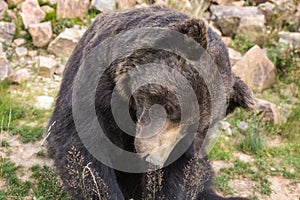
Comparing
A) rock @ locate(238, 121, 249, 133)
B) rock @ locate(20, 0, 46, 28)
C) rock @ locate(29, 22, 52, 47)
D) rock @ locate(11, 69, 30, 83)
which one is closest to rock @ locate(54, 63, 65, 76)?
rock @ locate(11, 69, 30, 83)

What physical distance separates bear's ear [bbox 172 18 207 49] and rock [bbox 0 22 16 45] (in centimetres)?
481

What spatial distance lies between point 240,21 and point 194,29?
5.53 metres

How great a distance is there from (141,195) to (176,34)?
1634mm

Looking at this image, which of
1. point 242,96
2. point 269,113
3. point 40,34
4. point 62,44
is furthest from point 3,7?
point 242,96

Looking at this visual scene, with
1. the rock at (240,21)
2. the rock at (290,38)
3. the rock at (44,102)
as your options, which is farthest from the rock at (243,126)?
the rock at (240,21)

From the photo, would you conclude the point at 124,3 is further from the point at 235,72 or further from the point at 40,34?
the point at 235,72

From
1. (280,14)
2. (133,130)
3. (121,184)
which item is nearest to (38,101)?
(121,184)

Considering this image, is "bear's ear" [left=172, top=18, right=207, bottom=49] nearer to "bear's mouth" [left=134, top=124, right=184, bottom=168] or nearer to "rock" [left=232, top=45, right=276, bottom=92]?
"bear's mouth" [left=134, top=124, right=184, bottom=168]

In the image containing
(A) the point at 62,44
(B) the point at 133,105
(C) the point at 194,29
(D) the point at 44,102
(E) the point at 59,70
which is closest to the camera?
(C) the point at 194,29

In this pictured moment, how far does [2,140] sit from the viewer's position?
4.81m

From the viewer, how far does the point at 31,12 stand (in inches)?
296

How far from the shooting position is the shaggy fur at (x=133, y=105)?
290cm

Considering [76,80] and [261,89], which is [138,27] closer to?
[76,80]

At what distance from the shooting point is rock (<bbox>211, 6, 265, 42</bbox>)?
7992 mm
